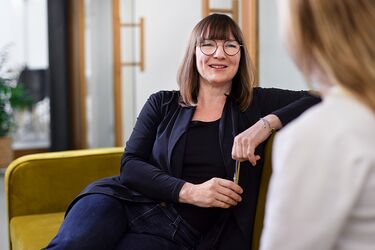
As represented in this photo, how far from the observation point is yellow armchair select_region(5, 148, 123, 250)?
83.2 inches

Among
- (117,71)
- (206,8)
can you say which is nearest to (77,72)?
(117,71)

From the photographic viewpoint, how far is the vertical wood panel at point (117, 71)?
450cm

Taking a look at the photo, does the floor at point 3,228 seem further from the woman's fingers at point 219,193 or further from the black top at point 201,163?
the woman's fingers at point 219,193

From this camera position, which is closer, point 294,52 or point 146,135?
point 294,52

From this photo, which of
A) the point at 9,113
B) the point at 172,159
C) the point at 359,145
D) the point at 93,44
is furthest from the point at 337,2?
the point at 9,113

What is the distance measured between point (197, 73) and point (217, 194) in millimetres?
525

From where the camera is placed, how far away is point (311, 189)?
70 cm

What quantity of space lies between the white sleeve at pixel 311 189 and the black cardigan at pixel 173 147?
0.89 meters

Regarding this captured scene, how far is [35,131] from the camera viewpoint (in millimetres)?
6051

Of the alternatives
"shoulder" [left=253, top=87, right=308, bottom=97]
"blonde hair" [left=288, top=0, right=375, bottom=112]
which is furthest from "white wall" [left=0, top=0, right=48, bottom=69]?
"blonde hair" [left=288, top=0, right=375, bottom=112]

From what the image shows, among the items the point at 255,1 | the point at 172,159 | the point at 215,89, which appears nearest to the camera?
the point at 172,159

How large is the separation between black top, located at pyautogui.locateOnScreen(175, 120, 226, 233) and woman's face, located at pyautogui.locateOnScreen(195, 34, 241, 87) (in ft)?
0.52

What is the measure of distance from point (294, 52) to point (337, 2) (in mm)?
99

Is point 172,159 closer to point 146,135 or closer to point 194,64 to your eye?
point 146,135
